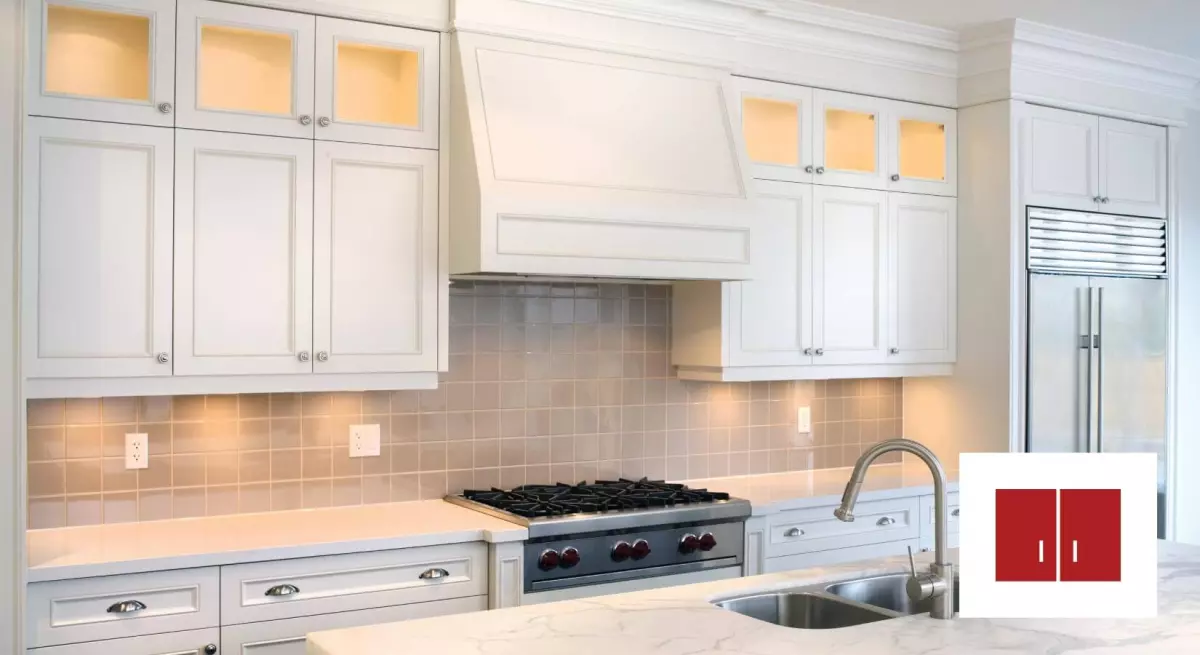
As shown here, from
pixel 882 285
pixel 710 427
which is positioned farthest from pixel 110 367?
pixel 882 285

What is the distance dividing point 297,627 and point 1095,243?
357cm

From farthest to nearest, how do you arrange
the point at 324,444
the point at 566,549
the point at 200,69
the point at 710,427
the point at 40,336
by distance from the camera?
the point at 710,427, the point at 324,444, the point at 566,549, the point at 200,69, the point at 40,336

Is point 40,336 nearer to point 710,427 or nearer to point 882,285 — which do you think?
point 710,427

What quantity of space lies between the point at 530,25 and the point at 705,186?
2.58ft

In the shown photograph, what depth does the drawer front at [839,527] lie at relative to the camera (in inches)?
155

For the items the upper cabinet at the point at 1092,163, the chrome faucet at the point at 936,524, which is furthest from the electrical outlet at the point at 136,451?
the upper cabinet at the point at 1092,163

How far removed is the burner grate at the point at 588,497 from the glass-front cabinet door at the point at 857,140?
144 centimetres

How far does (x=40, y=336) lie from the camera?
9.62 feet

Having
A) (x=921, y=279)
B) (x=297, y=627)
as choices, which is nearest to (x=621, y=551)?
(x=297, y=627)

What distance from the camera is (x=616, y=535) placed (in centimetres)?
351

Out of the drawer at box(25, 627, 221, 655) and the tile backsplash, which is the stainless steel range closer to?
the tile backsplash

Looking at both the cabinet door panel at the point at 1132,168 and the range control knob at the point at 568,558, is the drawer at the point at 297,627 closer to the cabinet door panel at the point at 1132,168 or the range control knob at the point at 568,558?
the range control knob at the point at 568,558

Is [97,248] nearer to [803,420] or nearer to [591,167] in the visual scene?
[591,167]

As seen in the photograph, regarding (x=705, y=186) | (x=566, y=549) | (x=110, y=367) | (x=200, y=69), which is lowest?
(x=566, y=549)
